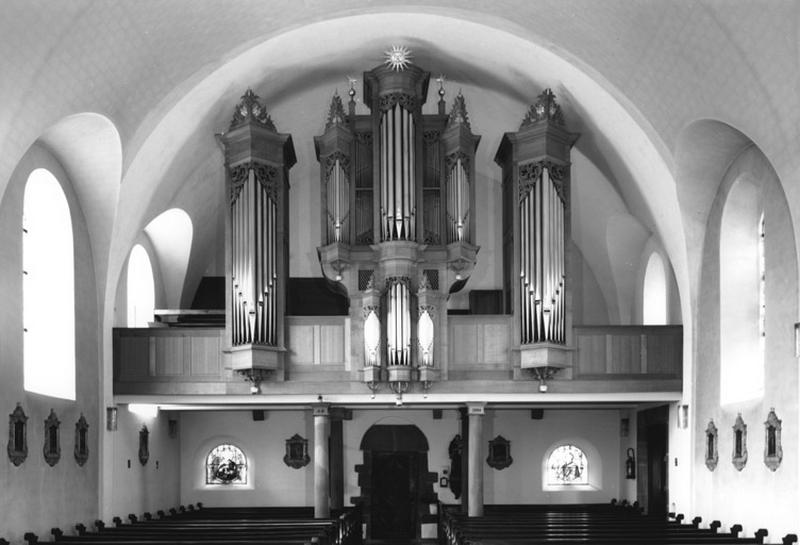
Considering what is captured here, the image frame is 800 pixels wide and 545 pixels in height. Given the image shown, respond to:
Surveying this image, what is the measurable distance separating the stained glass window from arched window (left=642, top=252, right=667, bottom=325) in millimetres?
4449

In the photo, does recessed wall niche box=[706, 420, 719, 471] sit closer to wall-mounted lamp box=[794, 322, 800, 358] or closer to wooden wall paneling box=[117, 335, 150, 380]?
wall-mounted lamp box=[794, 322, 800, 358]

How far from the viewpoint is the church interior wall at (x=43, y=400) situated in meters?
14.1

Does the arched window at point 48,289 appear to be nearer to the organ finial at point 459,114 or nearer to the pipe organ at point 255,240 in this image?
the pipe organ at point 255,240

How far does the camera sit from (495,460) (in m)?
24.1

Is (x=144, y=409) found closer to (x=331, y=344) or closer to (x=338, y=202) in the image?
(x=331, y=344)

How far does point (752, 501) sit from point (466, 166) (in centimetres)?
777

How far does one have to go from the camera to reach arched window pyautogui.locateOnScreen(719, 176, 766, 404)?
16.0 meters

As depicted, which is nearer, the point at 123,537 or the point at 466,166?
the point at 123,537

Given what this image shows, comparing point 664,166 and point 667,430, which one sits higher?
point 664,166

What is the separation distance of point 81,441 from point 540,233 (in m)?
8.67

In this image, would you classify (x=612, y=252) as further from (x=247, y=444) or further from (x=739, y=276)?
(x=247, y=444)

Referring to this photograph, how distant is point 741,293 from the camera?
53.4ft

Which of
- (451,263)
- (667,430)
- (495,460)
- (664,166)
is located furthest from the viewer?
(495,460)

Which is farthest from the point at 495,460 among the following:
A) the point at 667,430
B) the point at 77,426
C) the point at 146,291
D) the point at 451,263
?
the point at 77,426
